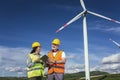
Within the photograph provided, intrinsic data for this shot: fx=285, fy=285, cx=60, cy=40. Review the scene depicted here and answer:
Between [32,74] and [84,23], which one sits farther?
[84,23]

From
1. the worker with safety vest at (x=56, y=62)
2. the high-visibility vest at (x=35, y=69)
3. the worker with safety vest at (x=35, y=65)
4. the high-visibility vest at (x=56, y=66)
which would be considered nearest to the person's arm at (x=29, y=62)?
the worker with safety vest at (x=35, y=65)

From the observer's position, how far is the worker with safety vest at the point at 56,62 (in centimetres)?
1662

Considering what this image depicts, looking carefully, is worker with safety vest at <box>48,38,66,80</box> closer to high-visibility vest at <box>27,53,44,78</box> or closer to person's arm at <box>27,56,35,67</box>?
high-visibility vest at <box>27,53,44,78</box>

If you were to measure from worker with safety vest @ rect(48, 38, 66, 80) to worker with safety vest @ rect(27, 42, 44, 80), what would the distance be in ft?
2.17

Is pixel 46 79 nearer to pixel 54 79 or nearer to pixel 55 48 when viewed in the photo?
pixel 54 79

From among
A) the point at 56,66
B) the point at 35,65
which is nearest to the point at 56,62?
the point at 56,66

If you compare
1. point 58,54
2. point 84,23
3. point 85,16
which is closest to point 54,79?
point 58,54

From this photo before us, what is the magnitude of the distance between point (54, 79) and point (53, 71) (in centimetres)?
50

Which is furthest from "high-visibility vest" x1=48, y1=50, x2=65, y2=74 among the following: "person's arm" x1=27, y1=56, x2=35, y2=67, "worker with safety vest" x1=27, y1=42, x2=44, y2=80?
"person's arm" x1=27, y1=56, x2=35, y2=67

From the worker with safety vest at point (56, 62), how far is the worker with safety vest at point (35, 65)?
0.66 metres

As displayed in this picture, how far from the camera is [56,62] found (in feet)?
55.0

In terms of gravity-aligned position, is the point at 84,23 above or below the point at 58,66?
above

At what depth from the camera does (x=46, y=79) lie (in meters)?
17.0

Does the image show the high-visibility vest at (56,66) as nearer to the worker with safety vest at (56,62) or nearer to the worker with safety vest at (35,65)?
the worker with safety vest at (56,62)
